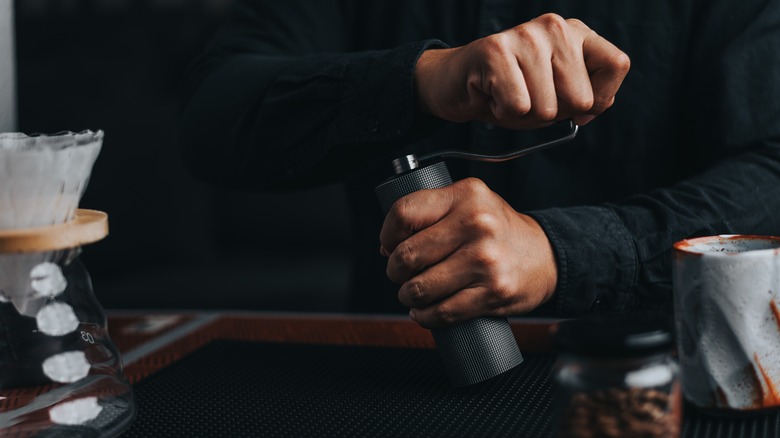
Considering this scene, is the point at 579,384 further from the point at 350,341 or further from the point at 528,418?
the point at 350,341

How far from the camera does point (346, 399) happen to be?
636mm

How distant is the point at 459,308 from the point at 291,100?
37cm

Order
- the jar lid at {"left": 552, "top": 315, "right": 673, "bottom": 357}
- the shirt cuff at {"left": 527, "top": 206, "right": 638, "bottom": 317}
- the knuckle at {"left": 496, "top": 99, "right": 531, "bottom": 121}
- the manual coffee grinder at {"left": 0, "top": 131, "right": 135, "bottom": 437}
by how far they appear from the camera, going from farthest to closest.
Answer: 1. the shirt cuff at {"left": 527, "top": 206, "right": 638, "bottom": 317}
2. the knuckle at {"left": 496, "top": 99, "right": 531, "bottom": 121}
3. the manual coffee grinder at {"left": 0, "top": 131, "right": 135, "bottom": 437}
4. the jar lid at {"left": 552, "top": 315, "right": 673, "bottom": 357}

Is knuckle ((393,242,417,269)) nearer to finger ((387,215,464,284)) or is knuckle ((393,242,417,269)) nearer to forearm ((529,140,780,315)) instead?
finger ((387,215,464,284))

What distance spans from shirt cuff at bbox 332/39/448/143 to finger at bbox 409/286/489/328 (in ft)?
0.70

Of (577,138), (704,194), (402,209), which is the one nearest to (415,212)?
(402,209)

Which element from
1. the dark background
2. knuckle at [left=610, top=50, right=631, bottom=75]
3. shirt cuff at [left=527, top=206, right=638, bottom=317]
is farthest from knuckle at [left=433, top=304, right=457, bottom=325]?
the dark background

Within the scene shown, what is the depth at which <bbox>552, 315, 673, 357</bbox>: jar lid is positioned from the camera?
1.32ft

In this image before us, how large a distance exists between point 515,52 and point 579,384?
0.29 metres

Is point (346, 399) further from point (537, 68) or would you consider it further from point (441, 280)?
point (537, 68)

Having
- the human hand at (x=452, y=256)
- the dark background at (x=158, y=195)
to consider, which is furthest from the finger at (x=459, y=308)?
the dark background at (x=158, y=195)

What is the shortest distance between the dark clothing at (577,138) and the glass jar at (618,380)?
0.29 m

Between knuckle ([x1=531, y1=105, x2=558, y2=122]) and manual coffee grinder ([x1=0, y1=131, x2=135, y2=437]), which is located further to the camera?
knuckle ([x1=531, y1=105, x2=558, y2=122])

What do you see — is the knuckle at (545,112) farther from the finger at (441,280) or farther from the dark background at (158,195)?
the dark background at (158,195)
